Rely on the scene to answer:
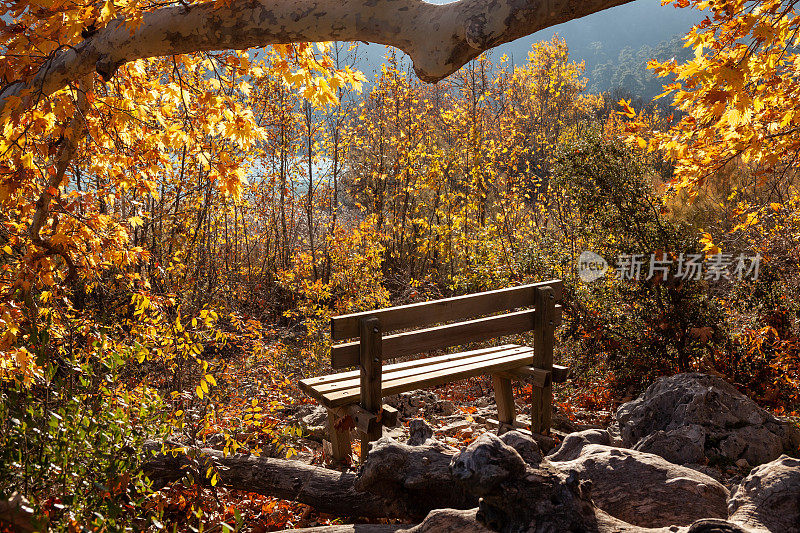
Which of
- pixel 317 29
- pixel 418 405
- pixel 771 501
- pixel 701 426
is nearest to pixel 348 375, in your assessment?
pixel 418 405

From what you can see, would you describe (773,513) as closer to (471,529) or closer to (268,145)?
(471,529)

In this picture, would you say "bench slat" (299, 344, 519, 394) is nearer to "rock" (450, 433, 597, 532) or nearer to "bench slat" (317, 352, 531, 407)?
"bench slat" (317, 352, 531, 407)

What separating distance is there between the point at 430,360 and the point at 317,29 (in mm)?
2914

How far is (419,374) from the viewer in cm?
434

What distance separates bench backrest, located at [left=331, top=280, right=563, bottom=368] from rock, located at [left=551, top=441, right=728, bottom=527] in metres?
1.36

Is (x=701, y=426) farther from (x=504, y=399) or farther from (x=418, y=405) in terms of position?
(x=418, y=405)

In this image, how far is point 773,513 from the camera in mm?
2365

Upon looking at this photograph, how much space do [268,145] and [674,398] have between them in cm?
796

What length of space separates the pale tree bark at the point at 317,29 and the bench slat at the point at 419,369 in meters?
2.33

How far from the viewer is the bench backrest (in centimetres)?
379

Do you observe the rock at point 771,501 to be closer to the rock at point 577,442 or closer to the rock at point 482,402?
the rock at point 577,442

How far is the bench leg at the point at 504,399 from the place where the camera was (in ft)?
16.0

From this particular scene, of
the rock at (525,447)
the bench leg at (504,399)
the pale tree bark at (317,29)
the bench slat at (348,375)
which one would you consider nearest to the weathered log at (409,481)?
the rock at (525,447)

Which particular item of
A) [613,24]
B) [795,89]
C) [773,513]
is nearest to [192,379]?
[773,513]
